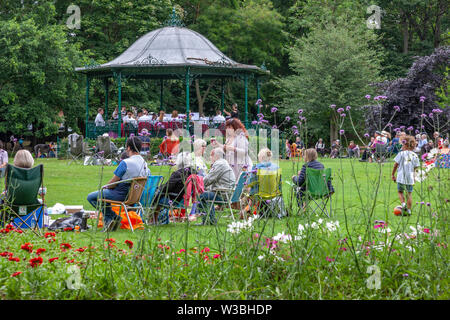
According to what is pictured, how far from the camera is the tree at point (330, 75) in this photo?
114 ft

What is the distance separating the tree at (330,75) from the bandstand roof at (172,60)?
28.2 ft

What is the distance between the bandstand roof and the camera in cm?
2419

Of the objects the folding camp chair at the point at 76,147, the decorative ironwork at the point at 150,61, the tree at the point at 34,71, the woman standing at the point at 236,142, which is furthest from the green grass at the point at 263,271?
the tree at the point at 34,71

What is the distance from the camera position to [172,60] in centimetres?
2459

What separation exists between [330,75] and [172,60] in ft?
42.1

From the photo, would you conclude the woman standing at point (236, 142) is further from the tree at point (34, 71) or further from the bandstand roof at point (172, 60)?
the tree at point (34, 71)

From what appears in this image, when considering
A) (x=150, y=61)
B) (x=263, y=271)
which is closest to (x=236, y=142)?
(x=263, y=271)

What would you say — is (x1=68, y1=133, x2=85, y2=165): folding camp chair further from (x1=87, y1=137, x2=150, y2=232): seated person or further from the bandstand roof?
(x1=87, y1=137, x2=150, y2=232): seated person

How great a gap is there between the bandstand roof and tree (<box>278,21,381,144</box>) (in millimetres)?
8591

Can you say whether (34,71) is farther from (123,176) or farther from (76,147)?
(123,176)

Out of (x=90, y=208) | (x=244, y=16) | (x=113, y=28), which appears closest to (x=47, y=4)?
(x=113, y=28)
